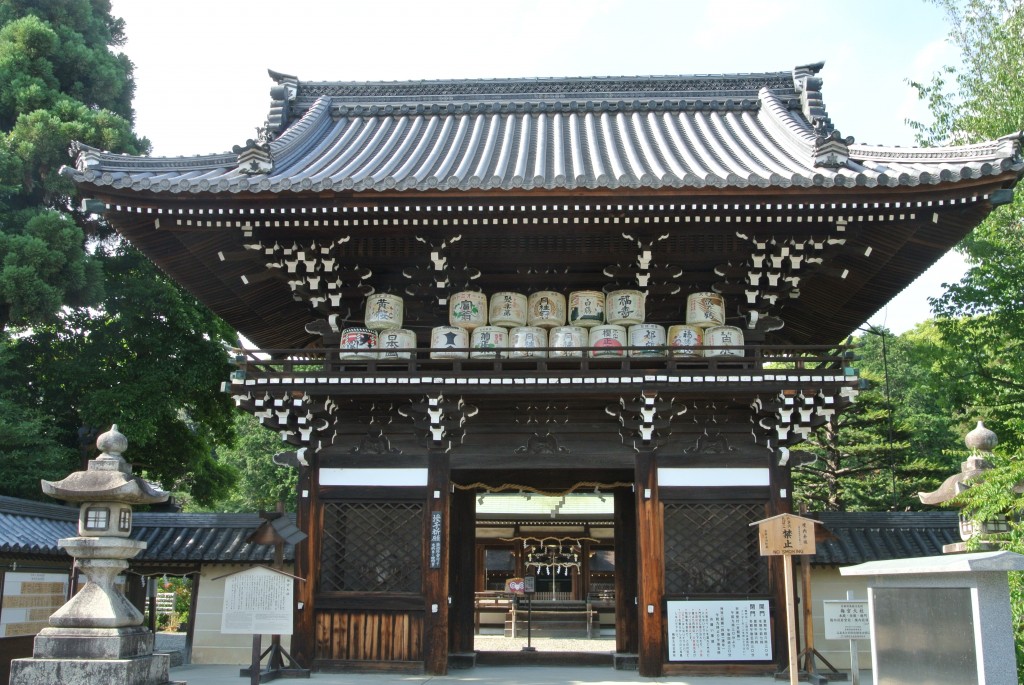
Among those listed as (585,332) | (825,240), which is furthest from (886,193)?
(585,332)

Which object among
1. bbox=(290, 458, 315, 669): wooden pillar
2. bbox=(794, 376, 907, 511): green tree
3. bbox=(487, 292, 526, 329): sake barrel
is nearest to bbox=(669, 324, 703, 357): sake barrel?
bbox=(487, 292, 526, 329): sake barrel

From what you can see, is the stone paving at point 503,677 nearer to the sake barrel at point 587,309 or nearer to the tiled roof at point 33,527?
the tiled roof at point 33,527

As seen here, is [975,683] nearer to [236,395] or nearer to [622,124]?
[236,395]

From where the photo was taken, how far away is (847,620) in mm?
9742

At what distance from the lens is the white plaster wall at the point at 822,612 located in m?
12.3

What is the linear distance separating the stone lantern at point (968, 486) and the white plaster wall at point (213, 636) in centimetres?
1013

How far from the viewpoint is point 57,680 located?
8.03 meters

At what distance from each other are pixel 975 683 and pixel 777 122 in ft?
34.6

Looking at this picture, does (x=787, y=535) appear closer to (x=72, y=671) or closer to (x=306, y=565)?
(x=306, y=565)

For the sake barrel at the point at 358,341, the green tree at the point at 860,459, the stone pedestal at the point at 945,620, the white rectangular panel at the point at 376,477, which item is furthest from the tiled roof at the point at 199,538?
the green tree at the point at 860,459

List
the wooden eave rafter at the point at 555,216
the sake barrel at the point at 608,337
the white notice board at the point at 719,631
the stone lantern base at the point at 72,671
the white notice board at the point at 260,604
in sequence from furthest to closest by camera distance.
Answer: the sake barrel at the point at 608,337 < the white notice board at the point at 719,631 < the wooden eave rafter at the point at 555,216 < the white notice board at the point at 260,604 < the stone lantern base at the point at 72,671

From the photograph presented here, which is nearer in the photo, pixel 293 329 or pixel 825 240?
pixel 825 240

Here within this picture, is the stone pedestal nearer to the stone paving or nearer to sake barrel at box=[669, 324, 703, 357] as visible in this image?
the stone paving

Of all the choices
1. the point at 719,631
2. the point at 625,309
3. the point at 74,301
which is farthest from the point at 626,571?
the point at 74,301
